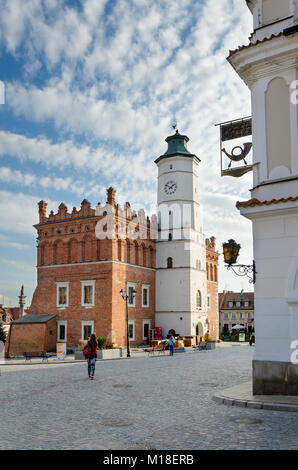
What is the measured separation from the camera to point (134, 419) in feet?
28.3

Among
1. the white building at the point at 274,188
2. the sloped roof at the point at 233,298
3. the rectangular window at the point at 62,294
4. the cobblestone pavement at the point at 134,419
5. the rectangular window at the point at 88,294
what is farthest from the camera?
the sloped roof at the point at 233,298

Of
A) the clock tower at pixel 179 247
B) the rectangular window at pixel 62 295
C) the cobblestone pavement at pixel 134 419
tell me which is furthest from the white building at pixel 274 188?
the clock tower at pixel 179 247

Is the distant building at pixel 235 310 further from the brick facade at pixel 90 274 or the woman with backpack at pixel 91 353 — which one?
the woman with backpack at pixel 91 353

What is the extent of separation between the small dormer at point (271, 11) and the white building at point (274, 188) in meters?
0.03

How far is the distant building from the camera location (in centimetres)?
8150

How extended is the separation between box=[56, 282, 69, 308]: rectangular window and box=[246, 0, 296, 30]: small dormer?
103 feet

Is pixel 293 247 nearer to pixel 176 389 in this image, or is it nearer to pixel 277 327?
pixel 277 327

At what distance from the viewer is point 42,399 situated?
11172mm

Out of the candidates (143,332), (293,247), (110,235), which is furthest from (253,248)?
(143,332)

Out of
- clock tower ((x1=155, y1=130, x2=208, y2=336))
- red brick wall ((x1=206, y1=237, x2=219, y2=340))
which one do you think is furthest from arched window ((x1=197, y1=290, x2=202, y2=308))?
red brick wall ((x1=206, y1=237, x2=219, y2=340))

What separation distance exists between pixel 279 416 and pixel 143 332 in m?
34.3

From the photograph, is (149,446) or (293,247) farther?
(293,247)

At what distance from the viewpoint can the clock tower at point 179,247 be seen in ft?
145

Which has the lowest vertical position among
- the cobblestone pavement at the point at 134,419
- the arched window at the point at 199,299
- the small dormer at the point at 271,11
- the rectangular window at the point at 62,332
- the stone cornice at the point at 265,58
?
the rectangular window at the point at 62,332
